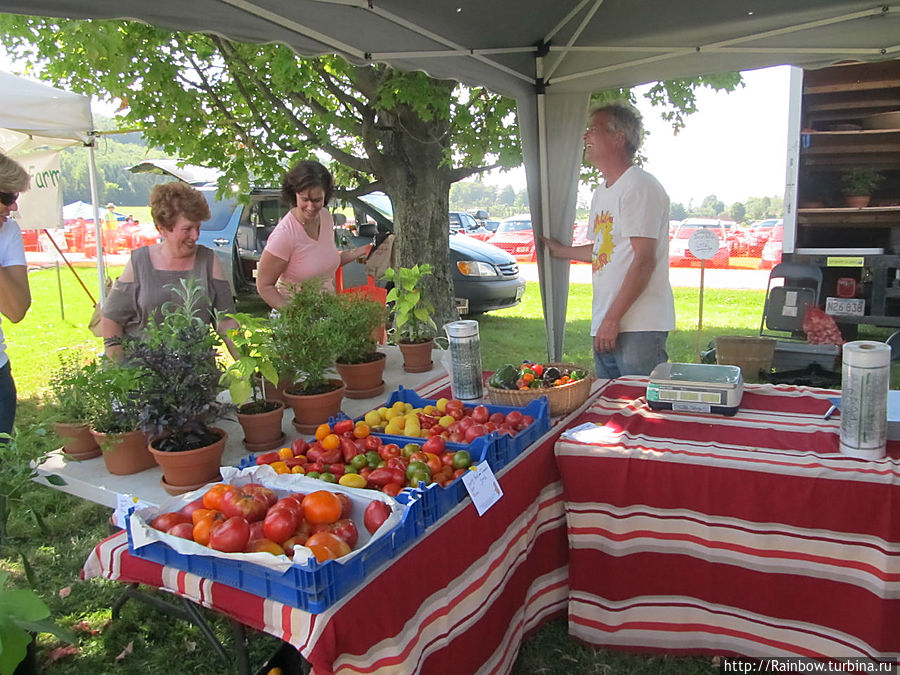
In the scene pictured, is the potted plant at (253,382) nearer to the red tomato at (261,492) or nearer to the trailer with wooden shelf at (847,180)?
the red tomato at (261,492)

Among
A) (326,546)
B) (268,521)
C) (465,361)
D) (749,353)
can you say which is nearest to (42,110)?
(465,361)

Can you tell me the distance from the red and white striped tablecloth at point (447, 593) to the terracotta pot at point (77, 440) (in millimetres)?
526

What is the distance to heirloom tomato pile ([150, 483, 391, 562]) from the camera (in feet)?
4.23

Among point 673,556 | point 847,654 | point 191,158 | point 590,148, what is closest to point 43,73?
point 191,158

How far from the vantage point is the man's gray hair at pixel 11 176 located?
2256mm

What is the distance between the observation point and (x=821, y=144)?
213 inches

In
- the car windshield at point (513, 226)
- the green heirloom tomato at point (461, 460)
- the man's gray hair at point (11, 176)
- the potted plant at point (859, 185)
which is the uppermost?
the car windshield at point (513, 226)

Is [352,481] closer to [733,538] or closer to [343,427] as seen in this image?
[343,427]

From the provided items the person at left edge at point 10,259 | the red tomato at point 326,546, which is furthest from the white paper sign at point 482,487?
the person at left edge at point 10,259

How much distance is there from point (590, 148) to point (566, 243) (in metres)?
1.37

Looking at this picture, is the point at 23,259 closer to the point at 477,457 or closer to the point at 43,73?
the point at 477,457

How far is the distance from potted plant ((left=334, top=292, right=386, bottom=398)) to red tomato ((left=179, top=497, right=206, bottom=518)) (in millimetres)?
984

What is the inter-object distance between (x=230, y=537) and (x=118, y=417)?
78 centimetres

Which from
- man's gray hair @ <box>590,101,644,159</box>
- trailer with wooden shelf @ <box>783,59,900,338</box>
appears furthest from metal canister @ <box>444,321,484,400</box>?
trailer with wooden shelf @ <box>783,59,900,338</box>
